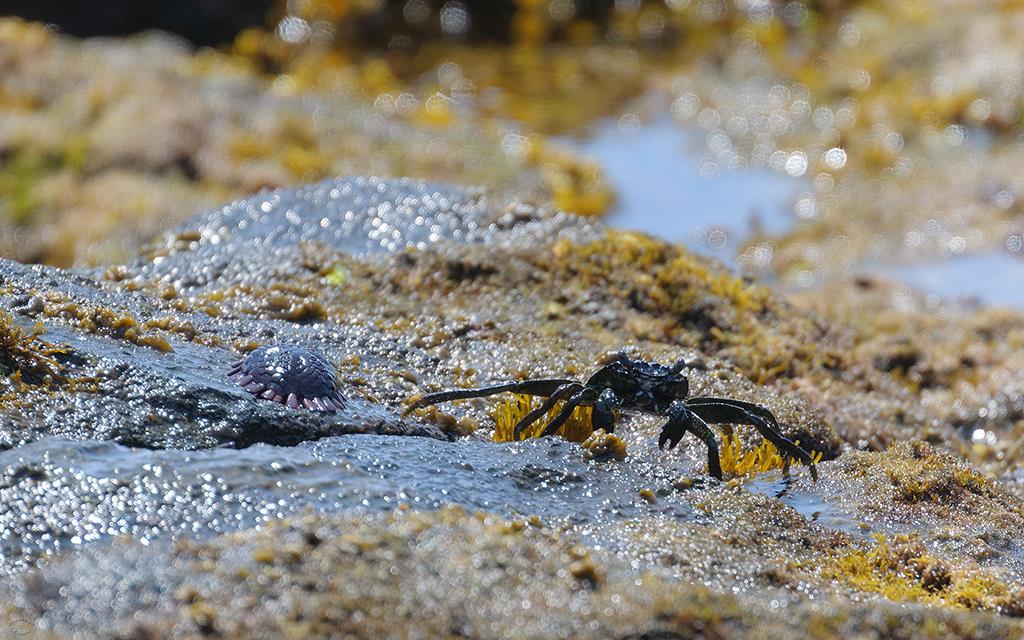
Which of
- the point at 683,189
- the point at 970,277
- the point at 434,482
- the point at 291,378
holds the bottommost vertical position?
the point at 434,482

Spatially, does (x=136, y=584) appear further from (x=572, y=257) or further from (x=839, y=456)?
(x=572, y=257)

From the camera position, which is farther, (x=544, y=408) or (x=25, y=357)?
(x=544, y=408)

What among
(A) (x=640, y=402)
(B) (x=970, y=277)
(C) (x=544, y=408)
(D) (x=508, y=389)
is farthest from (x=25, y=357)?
(B) (x=970, y=277)

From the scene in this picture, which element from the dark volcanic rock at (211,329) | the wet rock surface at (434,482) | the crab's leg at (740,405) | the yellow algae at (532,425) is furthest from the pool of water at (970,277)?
the yellow algae at (532,425)

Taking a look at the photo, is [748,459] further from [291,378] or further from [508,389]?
[291,378]

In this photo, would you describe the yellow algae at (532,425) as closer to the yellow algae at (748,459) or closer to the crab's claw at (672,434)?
the crab's claw at (672,434)

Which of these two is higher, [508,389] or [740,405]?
[740,405]
